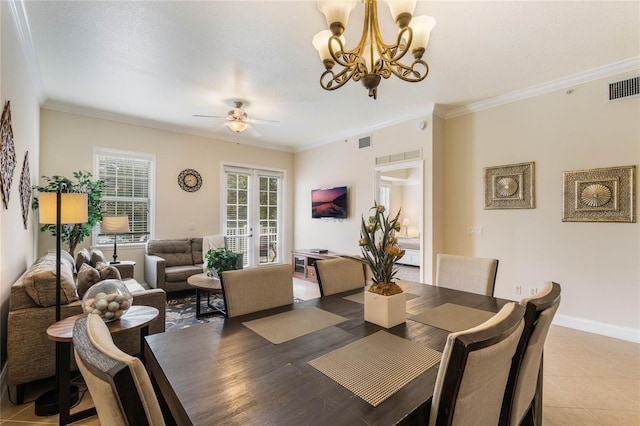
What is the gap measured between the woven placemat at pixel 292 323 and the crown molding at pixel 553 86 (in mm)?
3819

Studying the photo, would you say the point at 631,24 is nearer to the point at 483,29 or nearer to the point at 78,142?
the point at 483,29

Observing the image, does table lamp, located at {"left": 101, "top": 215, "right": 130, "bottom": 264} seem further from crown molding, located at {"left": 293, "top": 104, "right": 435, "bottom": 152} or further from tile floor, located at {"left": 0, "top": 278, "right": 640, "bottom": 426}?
crown molding, located at {"left": 293, "top": 104, "right": 435, "bottom": 152}

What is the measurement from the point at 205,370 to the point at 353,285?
1.39m

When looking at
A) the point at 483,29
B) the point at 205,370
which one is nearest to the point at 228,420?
the point at 205,370

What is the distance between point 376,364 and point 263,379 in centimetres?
42

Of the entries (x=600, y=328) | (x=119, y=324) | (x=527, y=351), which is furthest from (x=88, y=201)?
(x=600, y=328)

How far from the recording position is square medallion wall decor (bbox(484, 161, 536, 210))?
12.1 ft

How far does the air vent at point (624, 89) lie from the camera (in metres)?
2.99

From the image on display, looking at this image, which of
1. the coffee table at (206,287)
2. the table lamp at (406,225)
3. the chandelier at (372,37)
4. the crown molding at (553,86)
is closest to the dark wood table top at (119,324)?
the coffee table at (206,287)

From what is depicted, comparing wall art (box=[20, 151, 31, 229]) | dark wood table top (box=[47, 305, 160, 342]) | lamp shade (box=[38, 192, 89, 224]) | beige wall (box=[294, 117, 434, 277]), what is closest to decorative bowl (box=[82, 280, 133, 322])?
dark wood table top (box=[47, 305, 160, 342])

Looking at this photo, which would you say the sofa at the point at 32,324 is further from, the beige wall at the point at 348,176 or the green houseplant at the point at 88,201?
the beige wall at the point at 348,176

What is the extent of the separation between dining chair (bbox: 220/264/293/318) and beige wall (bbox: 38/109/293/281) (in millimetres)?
3999

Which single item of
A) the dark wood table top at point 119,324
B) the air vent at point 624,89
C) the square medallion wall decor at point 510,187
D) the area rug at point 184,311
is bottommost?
the area rug at point 184,311

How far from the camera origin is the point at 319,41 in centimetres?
196
